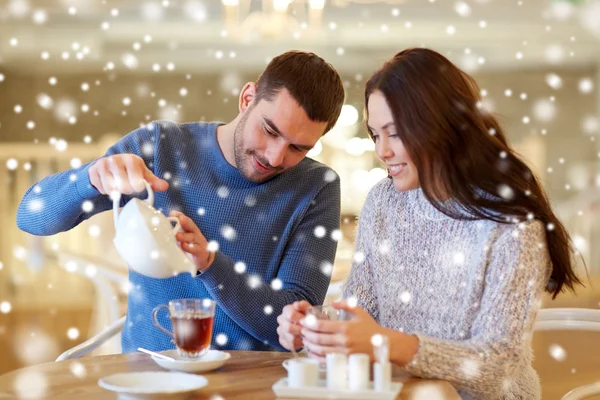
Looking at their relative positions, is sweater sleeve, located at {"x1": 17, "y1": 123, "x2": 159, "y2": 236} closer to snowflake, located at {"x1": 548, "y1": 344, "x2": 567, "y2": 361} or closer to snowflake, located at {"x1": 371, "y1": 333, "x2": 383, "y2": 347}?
snowflake, located at {"x1": 371, "y1": 333, "x2": 383, "y2": 347}

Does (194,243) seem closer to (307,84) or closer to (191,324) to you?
(191,324)

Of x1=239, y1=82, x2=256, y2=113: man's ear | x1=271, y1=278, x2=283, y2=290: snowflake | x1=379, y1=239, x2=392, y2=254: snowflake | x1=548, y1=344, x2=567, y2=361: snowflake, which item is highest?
x1=239, y1=82, x2=256, y2=113: man's ear

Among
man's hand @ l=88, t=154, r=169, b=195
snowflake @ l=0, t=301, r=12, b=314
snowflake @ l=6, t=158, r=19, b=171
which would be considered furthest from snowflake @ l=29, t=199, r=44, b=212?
snowflake @ l=0, t=301, r=12, b=314

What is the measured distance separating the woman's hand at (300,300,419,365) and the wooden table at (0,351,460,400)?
0.05 metres

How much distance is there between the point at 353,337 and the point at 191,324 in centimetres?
24

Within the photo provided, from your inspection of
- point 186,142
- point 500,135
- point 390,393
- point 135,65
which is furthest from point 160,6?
point 390,393

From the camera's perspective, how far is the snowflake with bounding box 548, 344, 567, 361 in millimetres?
3876

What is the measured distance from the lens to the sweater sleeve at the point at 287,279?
52.4 inches

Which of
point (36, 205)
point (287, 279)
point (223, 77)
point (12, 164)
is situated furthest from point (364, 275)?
point (223, 77)

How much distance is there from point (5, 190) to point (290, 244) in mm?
3936

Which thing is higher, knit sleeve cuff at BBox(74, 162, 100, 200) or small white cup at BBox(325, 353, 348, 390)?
knit sleeve cuff at BBox(74, 162, 100, 200)

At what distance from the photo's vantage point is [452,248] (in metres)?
1.35

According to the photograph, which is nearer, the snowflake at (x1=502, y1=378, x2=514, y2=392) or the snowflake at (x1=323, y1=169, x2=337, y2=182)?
the snowflake at (x1=502, y1=378, x2=514, y2=392)

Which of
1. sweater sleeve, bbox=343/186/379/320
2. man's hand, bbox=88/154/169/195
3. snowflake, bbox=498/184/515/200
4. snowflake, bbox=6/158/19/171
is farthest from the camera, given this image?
snowflake, bbox=6/158/19/171
